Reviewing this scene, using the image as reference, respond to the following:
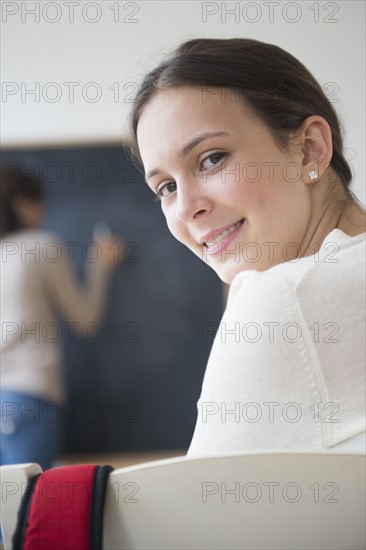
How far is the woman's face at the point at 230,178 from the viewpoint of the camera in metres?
1.06

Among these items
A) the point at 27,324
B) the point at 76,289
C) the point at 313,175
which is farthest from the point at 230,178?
the point at 76,289

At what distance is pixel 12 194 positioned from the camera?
2770 mm

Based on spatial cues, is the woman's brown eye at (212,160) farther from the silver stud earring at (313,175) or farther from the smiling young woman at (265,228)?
the silver stud earring at (313,175)

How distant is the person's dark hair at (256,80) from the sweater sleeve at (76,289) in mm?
1615

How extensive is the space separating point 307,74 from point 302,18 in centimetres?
120

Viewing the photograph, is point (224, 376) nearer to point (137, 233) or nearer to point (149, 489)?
point (149, 489)

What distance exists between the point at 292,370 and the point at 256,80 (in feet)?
1.90

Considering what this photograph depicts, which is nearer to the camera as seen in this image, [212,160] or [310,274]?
[310,274]

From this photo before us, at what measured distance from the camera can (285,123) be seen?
1.13m

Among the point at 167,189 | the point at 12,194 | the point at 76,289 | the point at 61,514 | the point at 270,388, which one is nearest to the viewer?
the point at 61,514

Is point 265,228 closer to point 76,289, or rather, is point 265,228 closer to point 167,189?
point 167,189

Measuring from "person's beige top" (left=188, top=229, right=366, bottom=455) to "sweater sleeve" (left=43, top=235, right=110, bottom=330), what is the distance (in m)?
2.04

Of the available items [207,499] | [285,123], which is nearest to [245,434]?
[207,499]

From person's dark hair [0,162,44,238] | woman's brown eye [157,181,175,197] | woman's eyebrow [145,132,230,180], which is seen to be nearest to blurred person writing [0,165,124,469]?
person's dark hair [0,162,44,238]
